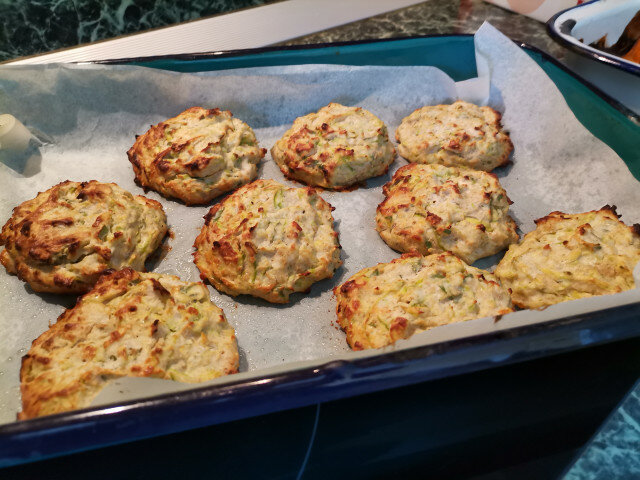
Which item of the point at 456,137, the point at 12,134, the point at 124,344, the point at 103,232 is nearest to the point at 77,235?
the point at 103,232

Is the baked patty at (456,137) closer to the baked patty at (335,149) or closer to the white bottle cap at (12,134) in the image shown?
the baked patty at (335,149)

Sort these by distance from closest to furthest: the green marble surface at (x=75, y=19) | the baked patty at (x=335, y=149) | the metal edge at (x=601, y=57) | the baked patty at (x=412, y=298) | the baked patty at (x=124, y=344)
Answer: the baked patty at (x=124, y=344)
the baked patty at (x=412, y=298)
the metal edge at (x=601, y=57)
the baked patty at (x=335, y=149)
the green marble surface at (x=75, y=19)

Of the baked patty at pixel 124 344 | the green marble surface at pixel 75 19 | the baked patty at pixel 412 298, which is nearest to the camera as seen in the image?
the baked patty at pixel 124 344

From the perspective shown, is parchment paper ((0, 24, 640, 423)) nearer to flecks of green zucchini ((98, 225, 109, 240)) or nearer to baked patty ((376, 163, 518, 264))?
baked patty ((376, 163, 518, 264))

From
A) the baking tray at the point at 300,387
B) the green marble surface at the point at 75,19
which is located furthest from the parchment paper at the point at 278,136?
the green marble surface at the point at 75,19

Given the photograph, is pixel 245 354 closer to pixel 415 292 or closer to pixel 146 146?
pixel 415 292

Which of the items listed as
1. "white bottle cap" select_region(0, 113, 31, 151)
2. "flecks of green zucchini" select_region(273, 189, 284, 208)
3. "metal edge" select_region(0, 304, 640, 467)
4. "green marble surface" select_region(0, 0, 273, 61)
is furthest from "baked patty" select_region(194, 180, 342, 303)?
"green marble surface" select_region(0, 0, 273, 61)

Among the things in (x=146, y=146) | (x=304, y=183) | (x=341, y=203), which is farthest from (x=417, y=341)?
(x=146, y=146)
